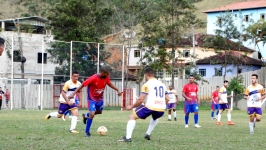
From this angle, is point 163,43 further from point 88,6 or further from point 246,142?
point 246,142

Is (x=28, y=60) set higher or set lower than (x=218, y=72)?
higher

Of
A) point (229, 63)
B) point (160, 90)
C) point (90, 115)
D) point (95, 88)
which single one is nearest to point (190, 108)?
point (95, 88)

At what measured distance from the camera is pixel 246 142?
14.8 meters

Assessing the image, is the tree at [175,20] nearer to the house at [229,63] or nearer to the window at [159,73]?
the window at [159,73]

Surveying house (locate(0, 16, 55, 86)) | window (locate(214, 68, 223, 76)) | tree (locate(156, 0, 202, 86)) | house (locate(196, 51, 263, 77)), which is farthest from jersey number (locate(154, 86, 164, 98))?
window (locate(214, 68, 223, 76))

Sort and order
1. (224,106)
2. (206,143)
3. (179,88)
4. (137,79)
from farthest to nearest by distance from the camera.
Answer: (179,88), (137,79), (224,106), (206,143)

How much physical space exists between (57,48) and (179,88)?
19827mm

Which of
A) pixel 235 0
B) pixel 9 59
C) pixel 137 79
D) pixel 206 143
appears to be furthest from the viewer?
pixel 235 0

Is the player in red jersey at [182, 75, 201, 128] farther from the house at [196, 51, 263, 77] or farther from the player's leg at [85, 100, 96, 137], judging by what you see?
the house at [196, 51, 263, 77]

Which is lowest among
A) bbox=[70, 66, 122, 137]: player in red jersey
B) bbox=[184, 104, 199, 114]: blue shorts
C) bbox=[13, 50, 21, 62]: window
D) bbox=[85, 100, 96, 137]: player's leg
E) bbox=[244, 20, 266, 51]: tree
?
bbox=[184, 104, 199, 114]: blue shorts

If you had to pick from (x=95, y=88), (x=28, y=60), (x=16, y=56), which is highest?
(x=16, y=56)

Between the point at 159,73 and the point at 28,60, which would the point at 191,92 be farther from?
the point at 159,73

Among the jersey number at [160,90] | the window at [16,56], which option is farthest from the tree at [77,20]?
the jersey number at [160,90]

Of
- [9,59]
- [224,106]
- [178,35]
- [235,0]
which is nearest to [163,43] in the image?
[178,35]
